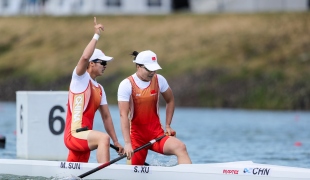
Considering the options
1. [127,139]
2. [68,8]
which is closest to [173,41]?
[68,8]

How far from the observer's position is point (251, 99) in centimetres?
4834

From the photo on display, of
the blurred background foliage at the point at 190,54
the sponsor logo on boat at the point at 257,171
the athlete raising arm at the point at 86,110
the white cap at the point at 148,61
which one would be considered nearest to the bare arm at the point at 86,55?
the athlete raising arm at the point at 86,110

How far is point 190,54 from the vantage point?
188ft

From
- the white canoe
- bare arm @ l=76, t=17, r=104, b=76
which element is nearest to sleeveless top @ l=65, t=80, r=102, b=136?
bare arm @ l=76, t=17, r=104, b=76

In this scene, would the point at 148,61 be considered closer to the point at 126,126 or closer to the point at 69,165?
the point at 126,126

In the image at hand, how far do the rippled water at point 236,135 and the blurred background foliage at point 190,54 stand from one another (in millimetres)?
3883

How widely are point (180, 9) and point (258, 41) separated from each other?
20880 mm

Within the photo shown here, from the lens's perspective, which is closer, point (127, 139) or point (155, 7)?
point (127, 139)

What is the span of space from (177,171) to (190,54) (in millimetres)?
43371

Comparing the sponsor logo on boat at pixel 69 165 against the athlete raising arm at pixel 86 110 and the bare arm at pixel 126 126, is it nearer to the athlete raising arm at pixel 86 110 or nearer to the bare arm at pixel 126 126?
the athlete raising arm at pixel 86 110

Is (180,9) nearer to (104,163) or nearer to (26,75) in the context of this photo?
(26,75)

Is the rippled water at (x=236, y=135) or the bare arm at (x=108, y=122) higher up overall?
the rippled water at (x=236, y=135)

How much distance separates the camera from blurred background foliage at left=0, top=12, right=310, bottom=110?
49.7 m

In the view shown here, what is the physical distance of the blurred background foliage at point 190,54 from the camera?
4972 cm
